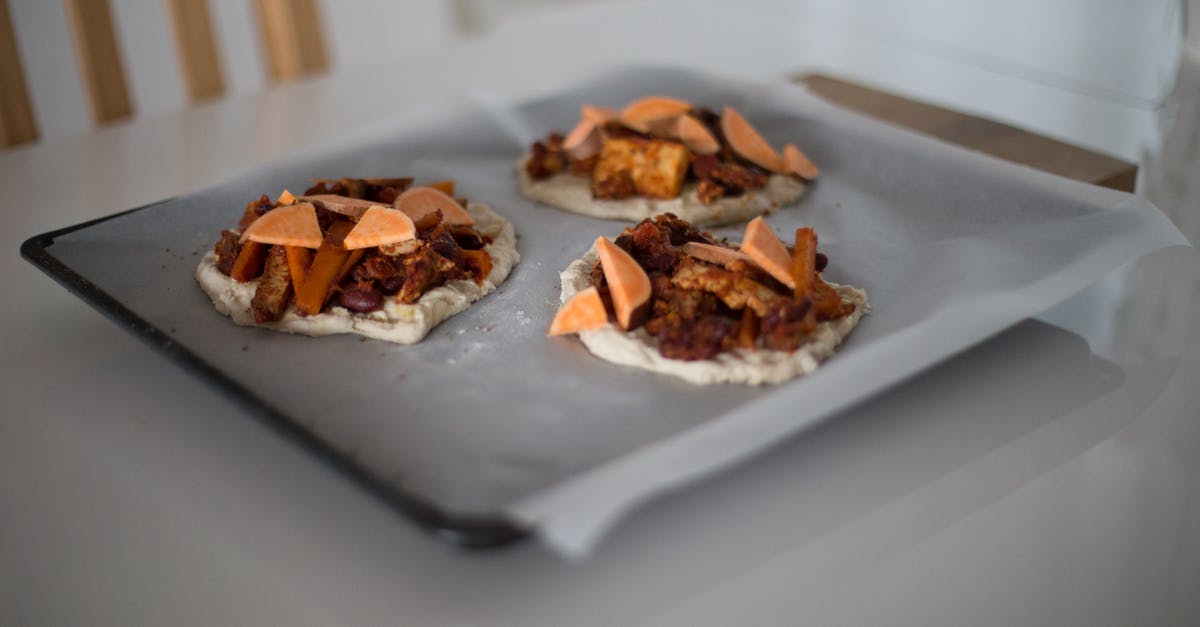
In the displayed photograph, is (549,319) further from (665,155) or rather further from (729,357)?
(665,155)

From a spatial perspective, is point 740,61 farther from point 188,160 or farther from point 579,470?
point 579,470

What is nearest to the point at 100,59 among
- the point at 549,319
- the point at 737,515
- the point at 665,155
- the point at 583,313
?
the point at 665,155

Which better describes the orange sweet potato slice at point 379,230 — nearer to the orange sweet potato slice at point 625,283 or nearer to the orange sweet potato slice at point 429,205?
the orange sweet potato slice at point 429,205

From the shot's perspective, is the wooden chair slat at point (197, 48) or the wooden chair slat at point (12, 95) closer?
the wooden chair slat at point (12, 95)

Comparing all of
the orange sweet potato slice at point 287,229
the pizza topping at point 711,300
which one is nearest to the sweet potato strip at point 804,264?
the pizza topping at point 711,300

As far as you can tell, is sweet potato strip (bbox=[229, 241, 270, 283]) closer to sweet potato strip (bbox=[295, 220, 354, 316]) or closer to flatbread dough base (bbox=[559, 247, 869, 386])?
sweet potato strip (bbox=[295, 220, 354, 316])

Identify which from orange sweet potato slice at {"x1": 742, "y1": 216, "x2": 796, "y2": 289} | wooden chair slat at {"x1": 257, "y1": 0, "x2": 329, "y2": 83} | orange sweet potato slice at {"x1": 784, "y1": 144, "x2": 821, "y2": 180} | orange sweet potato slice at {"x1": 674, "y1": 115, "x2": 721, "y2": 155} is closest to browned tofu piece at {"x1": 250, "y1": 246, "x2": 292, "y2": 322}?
orange sweet potato slice at {"x1": 742, "y1": 216, "x2": 796, "y2": 289}
